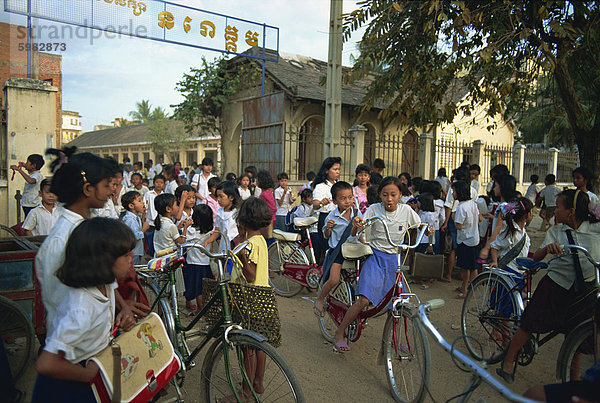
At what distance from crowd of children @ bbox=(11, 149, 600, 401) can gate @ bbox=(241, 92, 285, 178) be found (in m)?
4.13

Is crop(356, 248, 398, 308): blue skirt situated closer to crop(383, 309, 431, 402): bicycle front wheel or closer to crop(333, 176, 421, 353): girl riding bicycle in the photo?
crop(333, 176, 421, 353): girl riding bicycle

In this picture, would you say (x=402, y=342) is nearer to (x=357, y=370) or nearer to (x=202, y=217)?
(x=357, y=370)

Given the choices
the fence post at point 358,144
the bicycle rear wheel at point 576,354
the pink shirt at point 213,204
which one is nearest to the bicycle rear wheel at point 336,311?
the bicycle rear wheel at point 576,354

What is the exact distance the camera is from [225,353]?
8.38 feet

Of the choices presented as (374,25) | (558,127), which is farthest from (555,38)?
(558,127)

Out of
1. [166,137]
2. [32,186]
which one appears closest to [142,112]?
[166,137]

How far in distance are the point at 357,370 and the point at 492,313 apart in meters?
1.31

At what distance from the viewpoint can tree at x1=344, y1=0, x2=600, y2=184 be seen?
21.1 feet

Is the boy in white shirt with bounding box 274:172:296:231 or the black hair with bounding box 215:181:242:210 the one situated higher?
the black hair with bounding box 215:181:242:210

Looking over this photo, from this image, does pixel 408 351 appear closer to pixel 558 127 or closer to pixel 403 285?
pixel 403 285

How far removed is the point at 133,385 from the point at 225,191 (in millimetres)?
3202

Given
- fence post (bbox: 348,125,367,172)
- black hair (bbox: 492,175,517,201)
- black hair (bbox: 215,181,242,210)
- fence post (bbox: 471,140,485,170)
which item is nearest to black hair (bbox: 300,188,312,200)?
black hair (bbox: 215,181,242,210)

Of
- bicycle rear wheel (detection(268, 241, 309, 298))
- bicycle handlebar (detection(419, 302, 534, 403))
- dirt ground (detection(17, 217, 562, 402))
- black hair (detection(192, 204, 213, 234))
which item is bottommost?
dirt ground (detection(17, 217, 562, 402))

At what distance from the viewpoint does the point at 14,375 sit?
3346 millimetres
